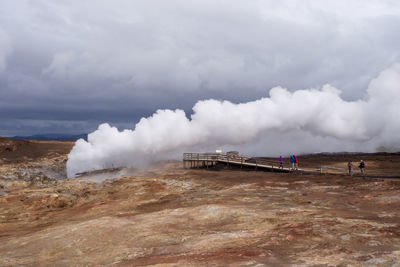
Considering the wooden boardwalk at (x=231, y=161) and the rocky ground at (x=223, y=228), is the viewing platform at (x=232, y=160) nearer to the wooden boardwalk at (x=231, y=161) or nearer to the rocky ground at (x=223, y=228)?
the wooden boardwalk at (x=231, y=161)

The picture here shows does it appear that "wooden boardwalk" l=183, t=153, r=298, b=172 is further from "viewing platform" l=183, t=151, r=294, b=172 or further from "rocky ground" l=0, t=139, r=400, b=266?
"rocky ground" l=0, t=139, r=400, b=266

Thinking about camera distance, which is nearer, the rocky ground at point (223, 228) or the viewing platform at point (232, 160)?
the rocky ground at point (223, 228)

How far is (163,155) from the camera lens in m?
54.4

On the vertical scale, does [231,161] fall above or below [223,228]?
above

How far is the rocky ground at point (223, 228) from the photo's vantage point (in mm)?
9570

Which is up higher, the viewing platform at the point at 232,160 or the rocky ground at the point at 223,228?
the viewing platform at the point at 232,160

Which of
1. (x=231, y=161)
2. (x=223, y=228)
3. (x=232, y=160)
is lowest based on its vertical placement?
(x=223, y=228)

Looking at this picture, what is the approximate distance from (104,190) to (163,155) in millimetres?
25504

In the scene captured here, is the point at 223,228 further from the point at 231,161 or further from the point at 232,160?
the point at 232,160

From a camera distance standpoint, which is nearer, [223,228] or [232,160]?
[223,228]

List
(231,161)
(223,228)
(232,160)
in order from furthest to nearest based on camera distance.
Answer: (232,160)
(231,161)
(223,228)

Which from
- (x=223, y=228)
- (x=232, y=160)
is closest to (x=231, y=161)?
(x=232, y=160)

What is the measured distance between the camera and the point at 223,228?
44.1 feet

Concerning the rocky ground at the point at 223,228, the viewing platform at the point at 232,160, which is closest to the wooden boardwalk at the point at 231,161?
the viewing platform at the point at 232,160
